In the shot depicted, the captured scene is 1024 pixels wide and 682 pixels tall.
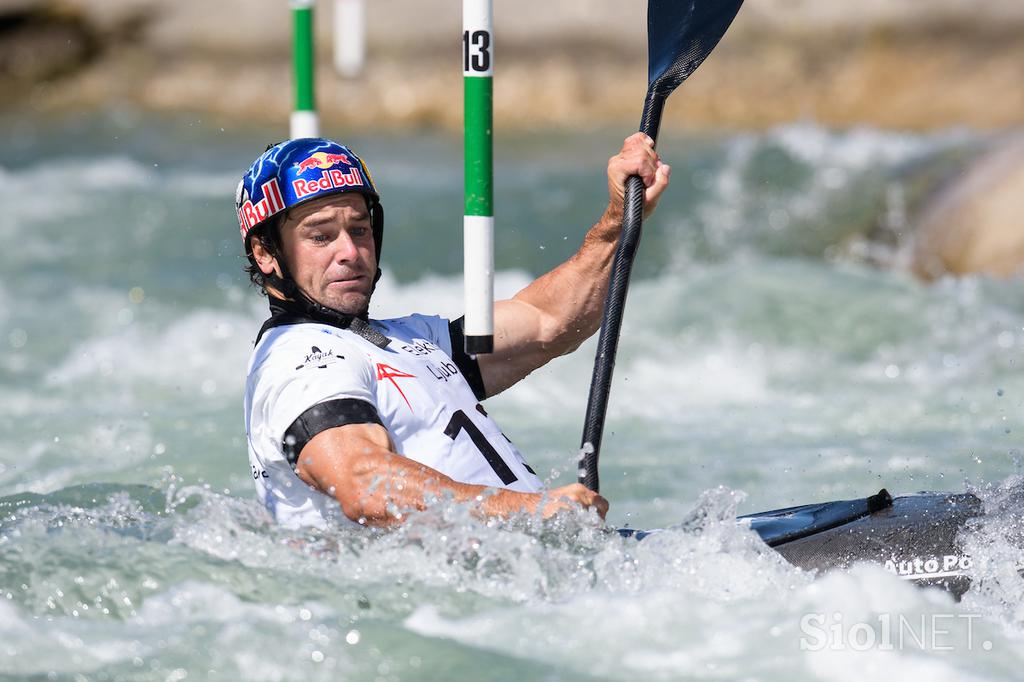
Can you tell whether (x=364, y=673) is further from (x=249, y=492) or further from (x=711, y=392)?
(x=711, y=392)

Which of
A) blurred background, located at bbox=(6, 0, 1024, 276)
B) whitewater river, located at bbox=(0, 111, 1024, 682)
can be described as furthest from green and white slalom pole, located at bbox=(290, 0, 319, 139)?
blurred background, located at bbox=(6, 0, 1024, 276)

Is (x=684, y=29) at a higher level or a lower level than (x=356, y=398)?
higher

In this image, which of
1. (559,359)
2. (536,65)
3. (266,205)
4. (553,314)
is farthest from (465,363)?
(536,65)

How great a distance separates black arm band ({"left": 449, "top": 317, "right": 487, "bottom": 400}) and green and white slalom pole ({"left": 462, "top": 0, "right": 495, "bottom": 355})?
255 mm

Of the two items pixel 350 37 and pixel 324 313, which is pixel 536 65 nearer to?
pixel 350 37

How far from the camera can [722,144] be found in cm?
1413

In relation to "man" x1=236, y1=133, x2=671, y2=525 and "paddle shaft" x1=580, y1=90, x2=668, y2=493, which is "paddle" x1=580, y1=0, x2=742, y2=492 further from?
"man" x1=236, y1=133, x2=671, y2=525

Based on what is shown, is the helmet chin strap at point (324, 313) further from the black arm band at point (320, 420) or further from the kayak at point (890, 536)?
the kayak at point (890, 536)

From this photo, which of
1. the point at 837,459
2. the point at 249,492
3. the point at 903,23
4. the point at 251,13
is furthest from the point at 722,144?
the point at 249,492

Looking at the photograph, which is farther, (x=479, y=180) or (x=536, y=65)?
(x=536, y=65)

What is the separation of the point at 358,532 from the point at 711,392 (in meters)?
4.41

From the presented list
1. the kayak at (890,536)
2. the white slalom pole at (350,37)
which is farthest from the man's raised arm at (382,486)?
the white slalom pole at (350,37)

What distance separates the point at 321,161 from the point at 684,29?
3.84 feet

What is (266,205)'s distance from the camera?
12.2 feet
